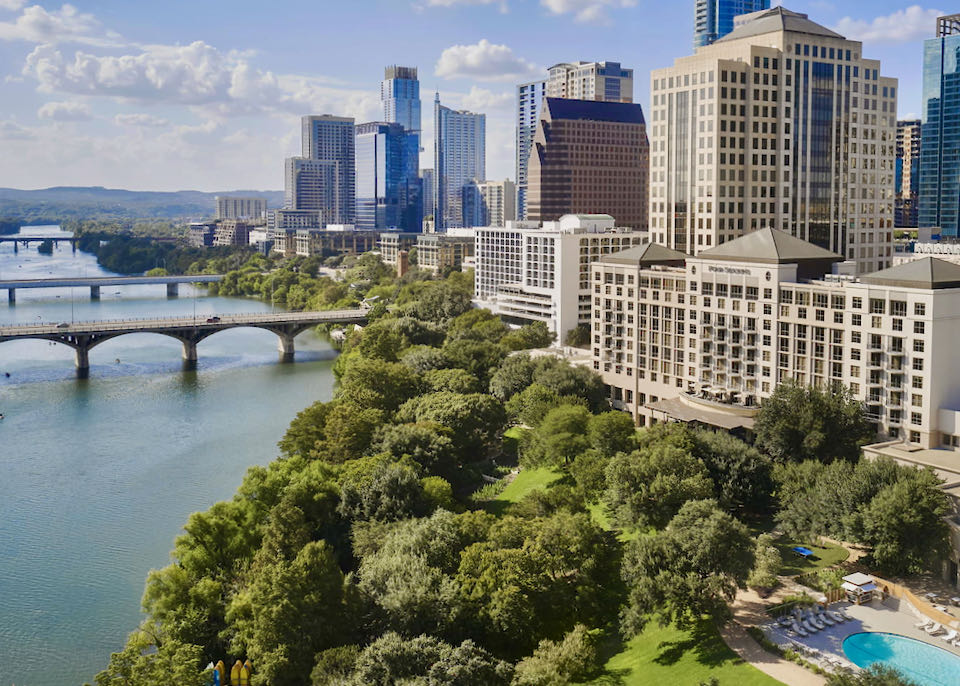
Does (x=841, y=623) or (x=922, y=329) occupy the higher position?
(x=922, y=329)

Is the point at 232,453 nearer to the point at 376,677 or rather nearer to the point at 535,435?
the point at 535,435

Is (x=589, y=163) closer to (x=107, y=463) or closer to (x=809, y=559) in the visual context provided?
(x=107, y=463)

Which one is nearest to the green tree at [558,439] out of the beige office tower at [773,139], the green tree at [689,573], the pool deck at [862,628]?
the green tree at [689,573]

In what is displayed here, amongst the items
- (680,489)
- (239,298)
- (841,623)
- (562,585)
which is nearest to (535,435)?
(680,489)

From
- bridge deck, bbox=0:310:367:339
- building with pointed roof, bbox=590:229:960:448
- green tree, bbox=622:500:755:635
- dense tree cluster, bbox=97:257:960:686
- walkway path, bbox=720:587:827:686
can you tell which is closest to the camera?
walkway path, bbox=720:587:827:686

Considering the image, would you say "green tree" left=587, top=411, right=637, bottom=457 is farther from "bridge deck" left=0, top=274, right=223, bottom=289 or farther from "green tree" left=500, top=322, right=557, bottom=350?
"bridge deck" left=0, top=274, right=223, bottom=289

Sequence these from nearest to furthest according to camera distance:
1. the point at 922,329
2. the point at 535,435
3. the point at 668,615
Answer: the point at 668,615
the point at 922,329
the point at 535,435

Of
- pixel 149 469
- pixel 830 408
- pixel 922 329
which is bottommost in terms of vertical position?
pixel 149 469

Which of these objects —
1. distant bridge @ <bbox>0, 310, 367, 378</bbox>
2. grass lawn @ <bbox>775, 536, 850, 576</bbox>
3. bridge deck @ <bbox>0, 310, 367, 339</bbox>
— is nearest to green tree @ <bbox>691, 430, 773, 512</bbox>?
grass lawn @ <bbox>775, 536, 850, 576</bbox>
